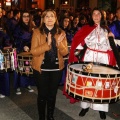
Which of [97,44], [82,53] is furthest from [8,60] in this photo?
[97,44]

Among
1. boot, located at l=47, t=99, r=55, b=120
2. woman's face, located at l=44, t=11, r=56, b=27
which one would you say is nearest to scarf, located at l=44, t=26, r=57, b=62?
woman's face, located at l=44, t=11, r=56, b=27

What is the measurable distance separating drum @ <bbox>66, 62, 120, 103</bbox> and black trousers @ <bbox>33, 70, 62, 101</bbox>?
29cm

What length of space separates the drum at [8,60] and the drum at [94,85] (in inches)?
51.1

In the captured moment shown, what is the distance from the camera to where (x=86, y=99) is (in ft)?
11.2

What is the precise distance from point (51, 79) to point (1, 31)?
73.1 inches

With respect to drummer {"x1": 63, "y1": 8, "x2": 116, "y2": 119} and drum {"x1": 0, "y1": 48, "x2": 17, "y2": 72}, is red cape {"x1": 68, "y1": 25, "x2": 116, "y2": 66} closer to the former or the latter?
drummer {"x1": 63, "y1": 8, "x2": 116, "y2": 119}

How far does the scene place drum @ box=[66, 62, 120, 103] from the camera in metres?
3.31

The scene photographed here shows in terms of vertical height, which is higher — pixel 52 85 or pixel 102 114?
pixel 52 85

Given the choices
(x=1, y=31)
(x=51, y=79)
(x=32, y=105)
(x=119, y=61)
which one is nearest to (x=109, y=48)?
(x=119, y=61)

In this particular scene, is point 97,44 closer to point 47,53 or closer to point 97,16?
point 97,16

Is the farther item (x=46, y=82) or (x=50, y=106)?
(x=50, y=106)

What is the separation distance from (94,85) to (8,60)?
168 centimetres

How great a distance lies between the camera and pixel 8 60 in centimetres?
441

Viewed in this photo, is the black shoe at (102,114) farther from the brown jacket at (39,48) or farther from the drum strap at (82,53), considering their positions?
the brown jacket at (39,48)
